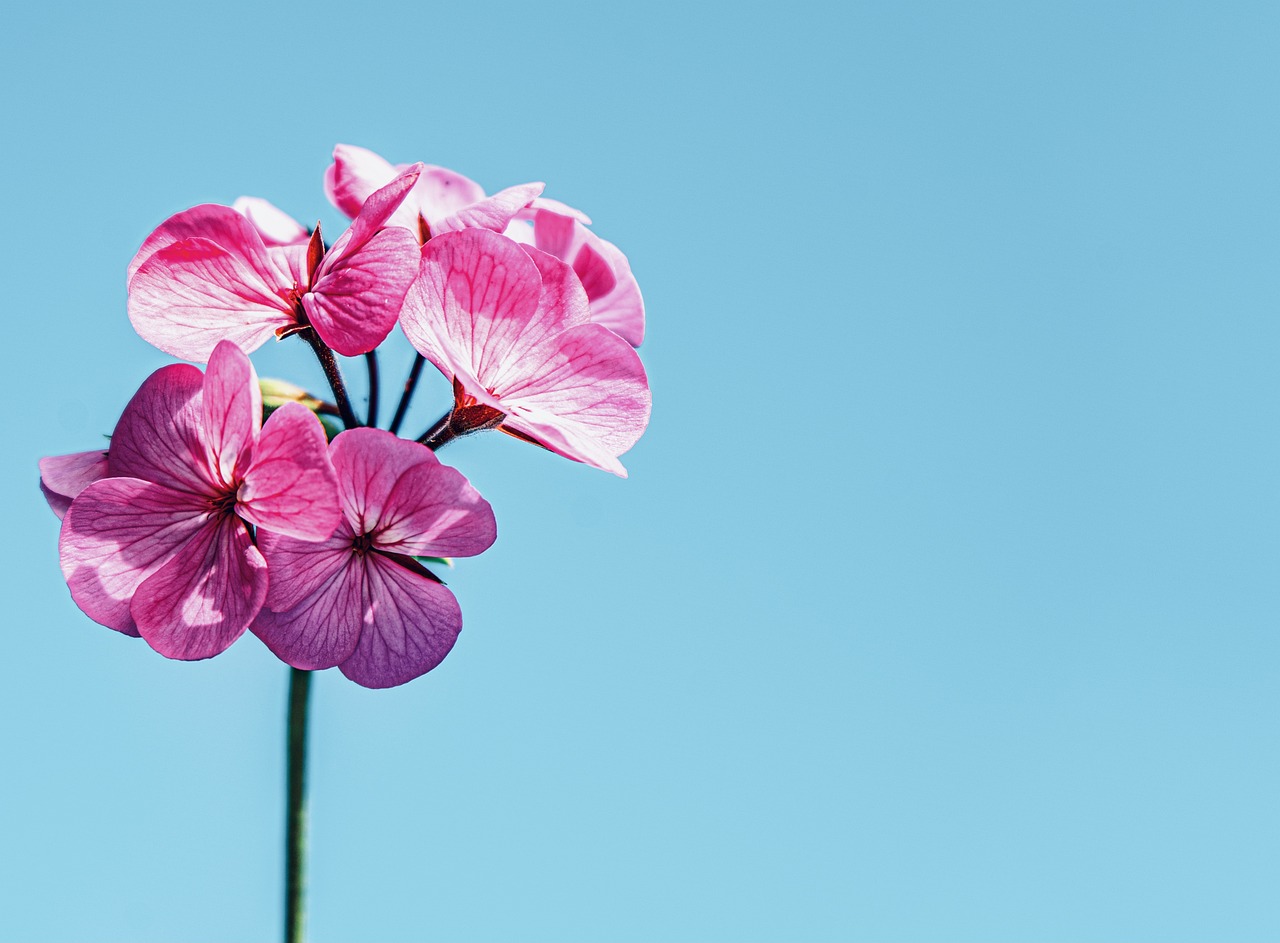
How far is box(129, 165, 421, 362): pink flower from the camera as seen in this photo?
162 centimetres

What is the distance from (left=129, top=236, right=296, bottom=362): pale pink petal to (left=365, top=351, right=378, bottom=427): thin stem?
0.15 metres

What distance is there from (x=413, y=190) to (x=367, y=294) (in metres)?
0.62

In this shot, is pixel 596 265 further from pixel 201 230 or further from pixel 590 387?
pixel 201 230

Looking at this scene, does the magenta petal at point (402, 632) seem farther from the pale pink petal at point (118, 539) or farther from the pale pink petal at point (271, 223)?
the pale pink petal at point (271, 223)

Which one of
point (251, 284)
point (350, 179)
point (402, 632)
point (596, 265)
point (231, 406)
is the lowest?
point (402, 632)

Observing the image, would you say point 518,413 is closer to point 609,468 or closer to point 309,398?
point 609,468

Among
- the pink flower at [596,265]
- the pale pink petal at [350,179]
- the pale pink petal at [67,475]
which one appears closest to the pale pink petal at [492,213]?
the pink flower at [596,265]

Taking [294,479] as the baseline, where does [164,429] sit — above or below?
above

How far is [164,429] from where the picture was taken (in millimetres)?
1648

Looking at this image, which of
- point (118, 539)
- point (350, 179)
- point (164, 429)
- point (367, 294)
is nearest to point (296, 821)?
point (118, 539)

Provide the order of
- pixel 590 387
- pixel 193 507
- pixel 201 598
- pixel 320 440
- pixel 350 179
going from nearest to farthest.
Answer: pixel 320 440
pixel 201 598
pixel 193 507
pixel 590 387
pixel 350 179

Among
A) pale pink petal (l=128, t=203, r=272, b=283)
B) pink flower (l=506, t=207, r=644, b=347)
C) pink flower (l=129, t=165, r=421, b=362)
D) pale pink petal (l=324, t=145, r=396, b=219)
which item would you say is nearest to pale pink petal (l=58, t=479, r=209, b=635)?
pink flower (l=129, t=165, r=421, b=362)

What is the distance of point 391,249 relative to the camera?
5.34 ft

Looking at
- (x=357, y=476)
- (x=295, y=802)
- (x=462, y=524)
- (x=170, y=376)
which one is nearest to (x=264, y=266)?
(x=170, y=376)
